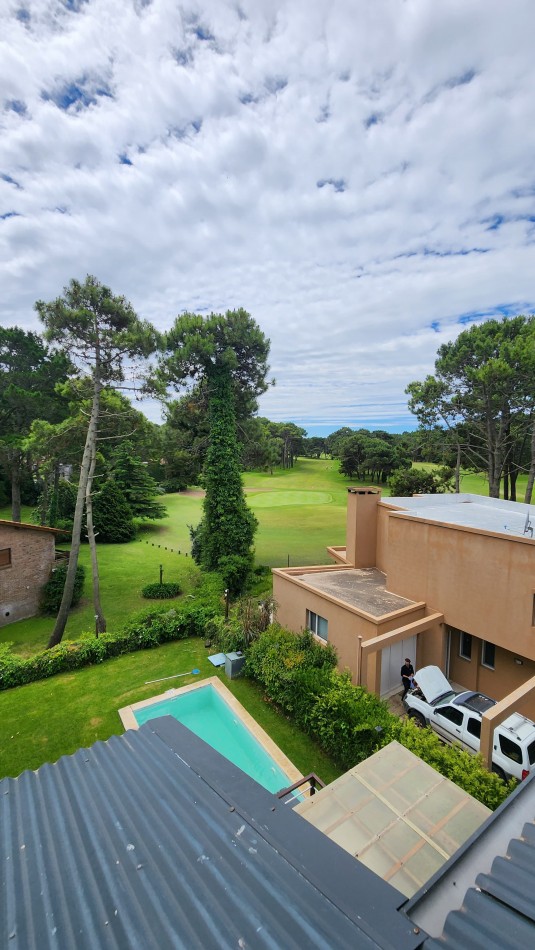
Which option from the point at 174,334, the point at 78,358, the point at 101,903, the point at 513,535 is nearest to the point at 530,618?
the point at 513,535

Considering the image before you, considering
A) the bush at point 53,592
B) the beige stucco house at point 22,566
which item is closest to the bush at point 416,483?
the bush at point 53,592

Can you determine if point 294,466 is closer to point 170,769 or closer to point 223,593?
point 223,593

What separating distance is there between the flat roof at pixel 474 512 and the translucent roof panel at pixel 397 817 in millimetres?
5506

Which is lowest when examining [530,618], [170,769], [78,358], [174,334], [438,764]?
[438,764]

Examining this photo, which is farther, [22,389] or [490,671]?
[22,389]

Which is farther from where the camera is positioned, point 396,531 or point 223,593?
point 223,593

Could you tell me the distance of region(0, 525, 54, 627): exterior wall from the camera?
15.7m

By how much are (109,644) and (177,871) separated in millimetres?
12077

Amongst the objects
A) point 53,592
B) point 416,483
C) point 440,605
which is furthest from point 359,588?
point 416,483

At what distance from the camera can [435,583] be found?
1000cm

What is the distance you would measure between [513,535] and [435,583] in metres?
2.41

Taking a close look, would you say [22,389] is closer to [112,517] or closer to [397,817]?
[112,517]

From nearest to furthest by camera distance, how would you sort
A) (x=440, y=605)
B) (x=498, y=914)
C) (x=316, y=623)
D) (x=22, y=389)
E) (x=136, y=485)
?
1. (x=498, y=914)
2. (x=440, y=605)
3. (x=316, y=623)
4. (x=22, y=389)
5. (x=136, y=485)

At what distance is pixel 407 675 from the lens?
995 centimetres
